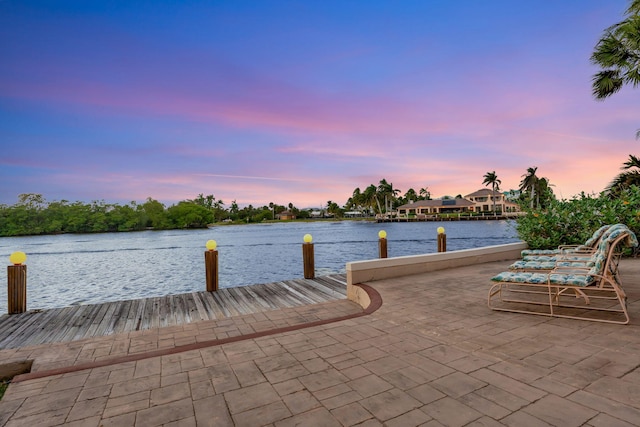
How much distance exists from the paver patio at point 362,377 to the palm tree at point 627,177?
8.27 meters

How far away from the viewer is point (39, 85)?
13531mm

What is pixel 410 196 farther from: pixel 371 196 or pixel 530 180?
pixel 530 180

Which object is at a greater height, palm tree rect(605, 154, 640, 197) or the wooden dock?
palm tree rect(605, 154, 640, 197)

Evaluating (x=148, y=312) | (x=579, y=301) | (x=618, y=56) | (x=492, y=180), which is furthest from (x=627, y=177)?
(x=492, y=180)

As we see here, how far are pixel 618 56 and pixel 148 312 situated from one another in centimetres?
1465

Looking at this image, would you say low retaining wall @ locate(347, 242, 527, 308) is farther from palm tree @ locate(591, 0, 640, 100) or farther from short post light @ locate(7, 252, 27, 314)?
palm tree @ locate(591, 0, 640, 100)

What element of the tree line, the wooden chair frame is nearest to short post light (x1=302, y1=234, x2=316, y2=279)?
the wooden chair frame

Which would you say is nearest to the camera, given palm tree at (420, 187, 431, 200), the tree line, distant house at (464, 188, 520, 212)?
the tree line

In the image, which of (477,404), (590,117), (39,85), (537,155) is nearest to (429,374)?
(477,404)

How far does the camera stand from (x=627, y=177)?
1008 centimetres

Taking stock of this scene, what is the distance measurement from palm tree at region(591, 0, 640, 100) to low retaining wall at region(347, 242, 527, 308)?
6.56 metres

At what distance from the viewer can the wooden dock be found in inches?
179

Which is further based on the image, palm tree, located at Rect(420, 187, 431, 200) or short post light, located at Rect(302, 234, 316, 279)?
palm tree, located at Rect(420, 187, 431, 200)

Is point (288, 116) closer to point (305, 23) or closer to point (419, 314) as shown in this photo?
point (305, 23)
